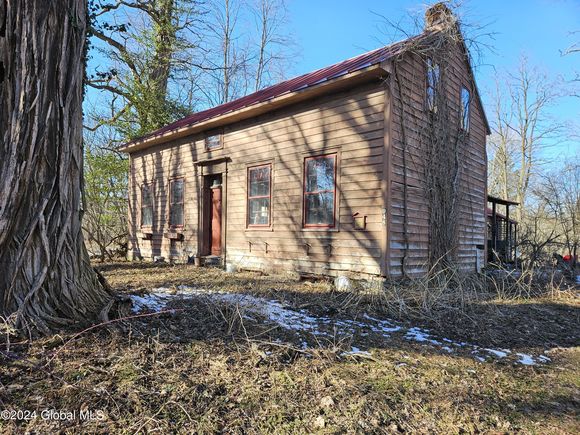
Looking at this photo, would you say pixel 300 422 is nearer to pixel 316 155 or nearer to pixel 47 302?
pixel 47 302

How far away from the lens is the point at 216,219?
1130 centimetres

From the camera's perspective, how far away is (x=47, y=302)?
3482 millimetres

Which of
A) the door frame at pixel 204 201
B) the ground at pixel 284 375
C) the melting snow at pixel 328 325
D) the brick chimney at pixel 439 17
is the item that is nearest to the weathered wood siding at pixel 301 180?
the door frame at pixel 204 201

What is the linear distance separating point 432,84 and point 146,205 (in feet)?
33.2

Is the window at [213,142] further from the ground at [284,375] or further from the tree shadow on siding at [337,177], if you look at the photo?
the ground at [284,375]

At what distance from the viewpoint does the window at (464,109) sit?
988 cm

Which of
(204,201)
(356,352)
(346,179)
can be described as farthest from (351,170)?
(204,201)

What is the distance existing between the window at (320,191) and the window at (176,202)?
5242mm

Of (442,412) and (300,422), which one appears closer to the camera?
(300,422)

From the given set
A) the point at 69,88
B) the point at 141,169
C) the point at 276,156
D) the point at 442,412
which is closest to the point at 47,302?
the point at 69,88

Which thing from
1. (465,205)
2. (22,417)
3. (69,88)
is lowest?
(22,417)

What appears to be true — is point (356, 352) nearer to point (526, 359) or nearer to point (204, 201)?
point (526, 359)

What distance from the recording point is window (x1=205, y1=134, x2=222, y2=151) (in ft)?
35.5

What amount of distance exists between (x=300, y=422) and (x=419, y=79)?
7.85 meters
